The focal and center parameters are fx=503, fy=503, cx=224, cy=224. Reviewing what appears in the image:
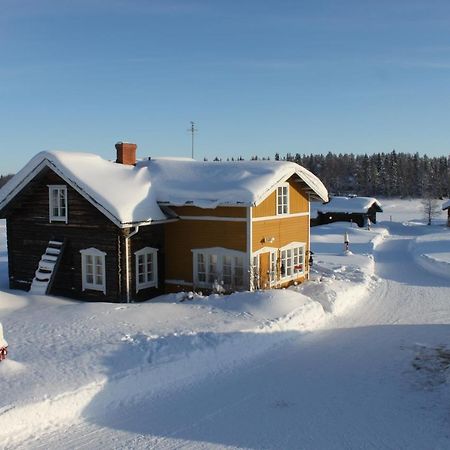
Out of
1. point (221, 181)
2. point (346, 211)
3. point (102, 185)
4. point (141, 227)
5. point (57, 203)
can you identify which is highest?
point (221, 181)

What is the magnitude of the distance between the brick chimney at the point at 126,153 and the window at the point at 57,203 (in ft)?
11.9

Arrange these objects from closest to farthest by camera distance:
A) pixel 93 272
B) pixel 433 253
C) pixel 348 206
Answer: pixel 93 272, pixel 433 253, pixel 348 206

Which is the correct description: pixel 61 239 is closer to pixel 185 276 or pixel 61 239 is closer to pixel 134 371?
pixel 185 276

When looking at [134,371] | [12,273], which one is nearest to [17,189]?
[12,273]

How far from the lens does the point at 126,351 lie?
10977 mm

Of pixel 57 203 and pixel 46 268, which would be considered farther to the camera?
pixel 57 203

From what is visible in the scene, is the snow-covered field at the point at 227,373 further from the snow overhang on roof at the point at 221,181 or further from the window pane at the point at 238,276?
the snow overhang on roof at the point at 221,181

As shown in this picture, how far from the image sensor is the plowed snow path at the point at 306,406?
8070 millimetres

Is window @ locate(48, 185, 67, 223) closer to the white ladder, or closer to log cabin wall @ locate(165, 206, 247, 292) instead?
the white ladder

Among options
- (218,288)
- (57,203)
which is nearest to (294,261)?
(218,288)

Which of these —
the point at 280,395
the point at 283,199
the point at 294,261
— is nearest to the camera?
the point at 280,395

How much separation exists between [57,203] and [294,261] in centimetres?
907

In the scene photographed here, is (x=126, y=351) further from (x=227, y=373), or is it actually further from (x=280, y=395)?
(x=280, y=395)

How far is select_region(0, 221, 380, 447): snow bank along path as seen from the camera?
8719 millimetres
